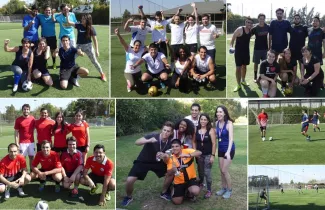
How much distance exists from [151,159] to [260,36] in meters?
2.61

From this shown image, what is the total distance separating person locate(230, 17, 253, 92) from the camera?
5477mm

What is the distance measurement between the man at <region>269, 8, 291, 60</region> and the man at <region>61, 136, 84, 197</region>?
347cm

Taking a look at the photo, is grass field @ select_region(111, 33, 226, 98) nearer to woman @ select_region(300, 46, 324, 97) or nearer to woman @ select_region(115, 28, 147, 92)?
woman @ select_region(115, 28, 147, 92)

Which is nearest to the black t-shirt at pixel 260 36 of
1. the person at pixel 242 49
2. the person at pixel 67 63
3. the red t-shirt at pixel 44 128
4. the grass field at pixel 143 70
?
the person at pixel 242 49

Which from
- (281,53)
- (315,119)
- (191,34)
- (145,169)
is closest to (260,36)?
(281,53)

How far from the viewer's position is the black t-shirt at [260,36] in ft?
18.2

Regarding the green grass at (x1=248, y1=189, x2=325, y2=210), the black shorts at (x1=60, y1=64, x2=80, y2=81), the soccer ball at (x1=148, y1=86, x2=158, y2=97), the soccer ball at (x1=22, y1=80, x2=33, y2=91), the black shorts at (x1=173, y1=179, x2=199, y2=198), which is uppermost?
the black shorts at (x1=60, y1=64, x2=80, y2=81)

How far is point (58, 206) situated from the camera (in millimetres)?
5008

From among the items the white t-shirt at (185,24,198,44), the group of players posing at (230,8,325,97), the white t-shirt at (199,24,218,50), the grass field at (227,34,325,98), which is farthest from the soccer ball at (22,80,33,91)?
the group of players posing at (230,8,325,97)

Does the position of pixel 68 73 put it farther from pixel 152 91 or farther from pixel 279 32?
pixel 279 32

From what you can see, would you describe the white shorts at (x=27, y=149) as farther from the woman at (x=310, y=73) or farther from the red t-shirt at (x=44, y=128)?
the woman at (x=310, y=73)

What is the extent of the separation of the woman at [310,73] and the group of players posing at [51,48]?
3.19 metres

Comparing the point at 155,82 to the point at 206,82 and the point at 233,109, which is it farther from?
the point at 233,109

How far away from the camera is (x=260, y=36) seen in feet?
18.4
